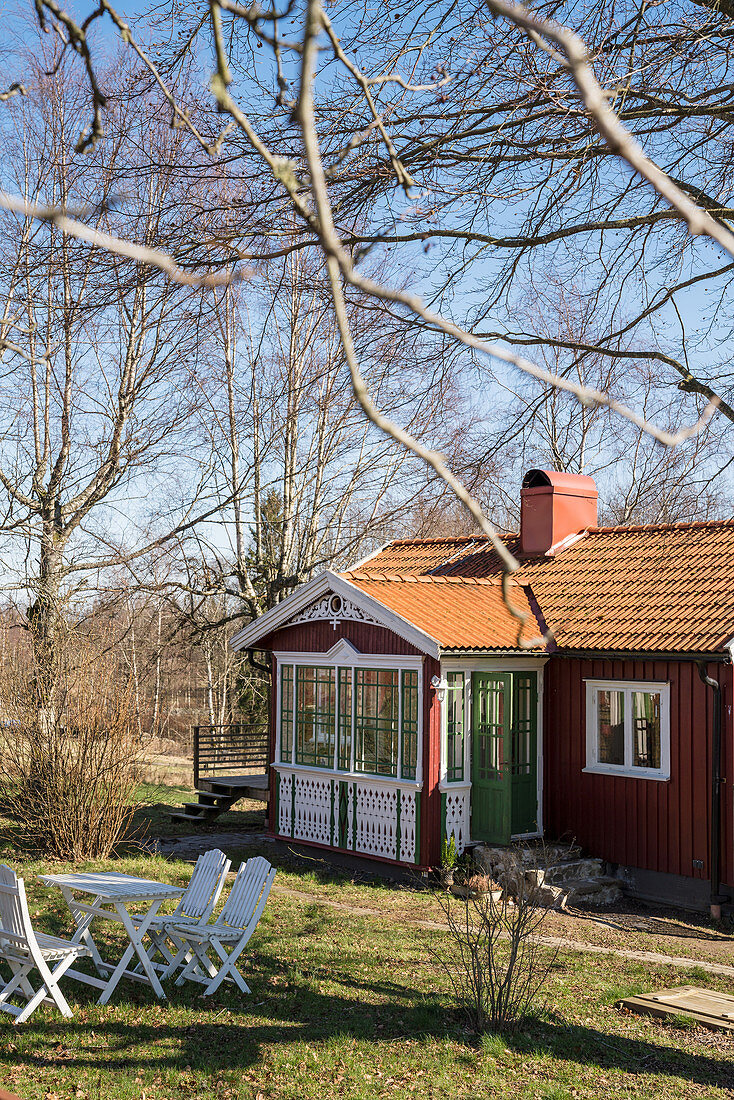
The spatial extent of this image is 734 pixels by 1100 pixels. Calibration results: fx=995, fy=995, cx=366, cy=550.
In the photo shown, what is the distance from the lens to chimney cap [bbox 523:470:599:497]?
16.6 metres

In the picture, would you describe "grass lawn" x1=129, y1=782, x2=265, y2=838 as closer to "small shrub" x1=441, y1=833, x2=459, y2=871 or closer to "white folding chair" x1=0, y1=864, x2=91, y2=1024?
"small shrub" x1=441, y1=833, x2=459, y2=871

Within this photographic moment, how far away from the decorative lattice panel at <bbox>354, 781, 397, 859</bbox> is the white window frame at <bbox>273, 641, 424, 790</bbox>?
20cm

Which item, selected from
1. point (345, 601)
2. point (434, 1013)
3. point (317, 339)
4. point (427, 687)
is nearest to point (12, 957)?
point (434, 1013)

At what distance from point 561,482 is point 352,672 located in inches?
201

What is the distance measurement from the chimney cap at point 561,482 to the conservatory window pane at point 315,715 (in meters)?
4.89

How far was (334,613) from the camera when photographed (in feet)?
48.3

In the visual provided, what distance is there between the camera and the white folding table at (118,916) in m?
7.86

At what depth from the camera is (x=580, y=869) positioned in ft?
42.6

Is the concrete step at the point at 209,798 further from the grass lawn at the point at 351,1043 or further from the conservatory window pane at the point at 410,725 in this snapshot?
the grass lawn at the point at 351,1043

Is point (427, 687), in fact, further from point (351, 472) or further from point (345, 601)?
point (351, 472)

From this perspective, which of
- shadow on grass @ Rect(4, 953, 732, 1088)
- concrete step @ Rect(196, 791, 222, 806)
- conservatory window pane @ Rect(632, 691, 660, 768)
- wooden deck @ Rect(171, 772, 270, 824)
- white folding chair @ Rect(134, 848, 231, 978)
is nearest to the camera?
shadow on grass @ Rect(4, 953, 732, 1088)

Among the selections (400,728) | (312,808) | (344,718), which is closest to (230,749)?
(312,808)

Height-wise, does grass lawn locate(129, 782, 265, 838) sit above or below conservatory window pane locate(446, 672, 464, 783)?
below

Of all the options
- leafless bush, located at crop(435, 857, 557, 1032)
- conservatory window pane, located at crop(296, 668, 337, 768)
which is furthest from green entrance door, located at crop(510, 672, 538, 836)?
leafless bush, located at crop(435, 857, 557, 1032)
